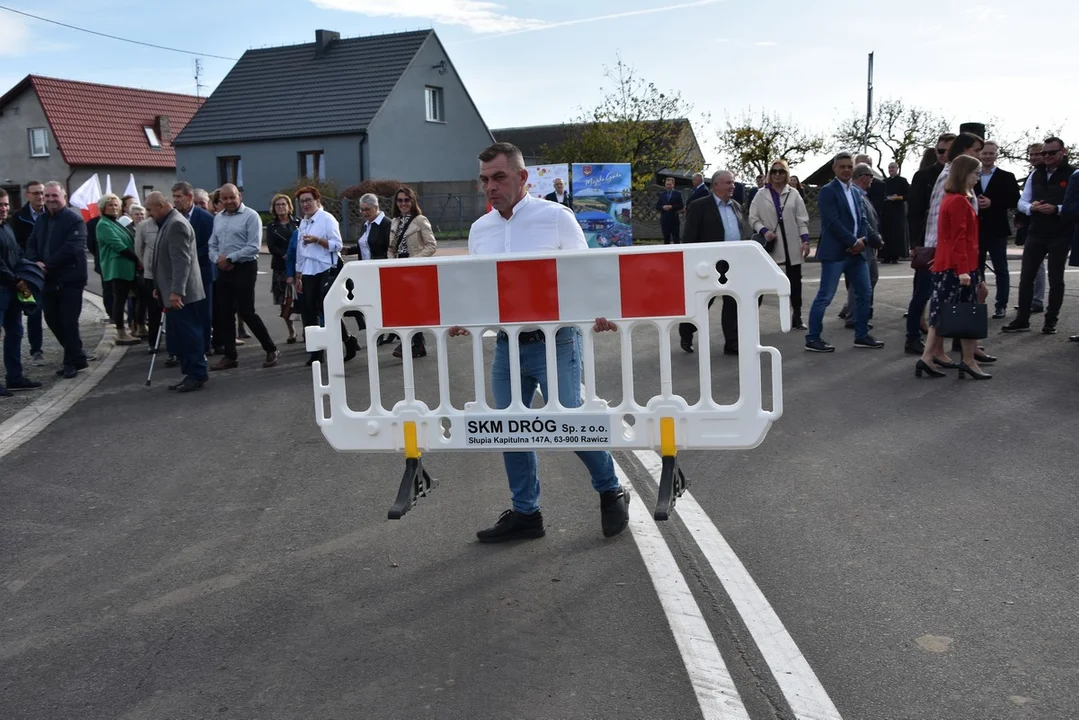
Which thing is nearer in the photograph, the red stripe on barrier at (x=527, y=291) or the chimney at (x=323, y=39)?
the red stripe on barrier at (x=527, y=291)

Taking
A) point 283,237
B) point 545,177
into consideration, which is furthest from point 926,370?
point 545,177

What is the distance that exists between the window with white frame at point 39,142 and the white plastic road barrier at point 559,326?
56815 millimetres

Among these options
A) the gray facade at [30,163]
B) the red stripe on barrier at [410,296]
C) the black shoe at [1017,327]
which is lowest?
the black shoe at [1017,327]

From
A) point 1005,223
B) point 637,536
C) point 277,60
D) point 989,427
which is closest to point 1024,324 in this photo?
point 1005,223

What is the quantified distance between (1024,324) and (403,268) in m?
9.11

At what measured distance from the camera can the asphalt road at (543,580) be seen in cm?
368

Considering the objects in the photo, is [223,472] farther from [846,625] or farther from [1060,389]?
[1060,389]

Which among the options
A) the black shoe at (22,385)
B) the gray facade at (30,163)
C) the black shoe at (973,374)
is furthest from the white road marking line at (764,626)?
the gray facade at (30,163)

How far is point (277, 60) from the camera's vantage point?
49250 mm

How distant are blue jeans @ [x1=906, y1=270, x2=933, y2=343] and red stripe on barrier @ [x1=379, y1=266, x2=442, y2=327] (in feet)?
22.8

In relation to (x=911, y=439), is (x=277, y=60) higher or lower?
higher

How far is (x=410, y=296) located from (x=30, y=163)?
58.0 meters

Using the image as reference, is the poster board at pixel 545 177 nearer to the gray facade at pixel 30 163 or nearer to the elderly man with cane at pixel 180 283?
the elderly man with cane at pixel 180 283

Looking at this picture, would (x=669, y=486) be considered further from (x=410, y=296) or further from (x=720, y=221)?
(x=720, y=221)
